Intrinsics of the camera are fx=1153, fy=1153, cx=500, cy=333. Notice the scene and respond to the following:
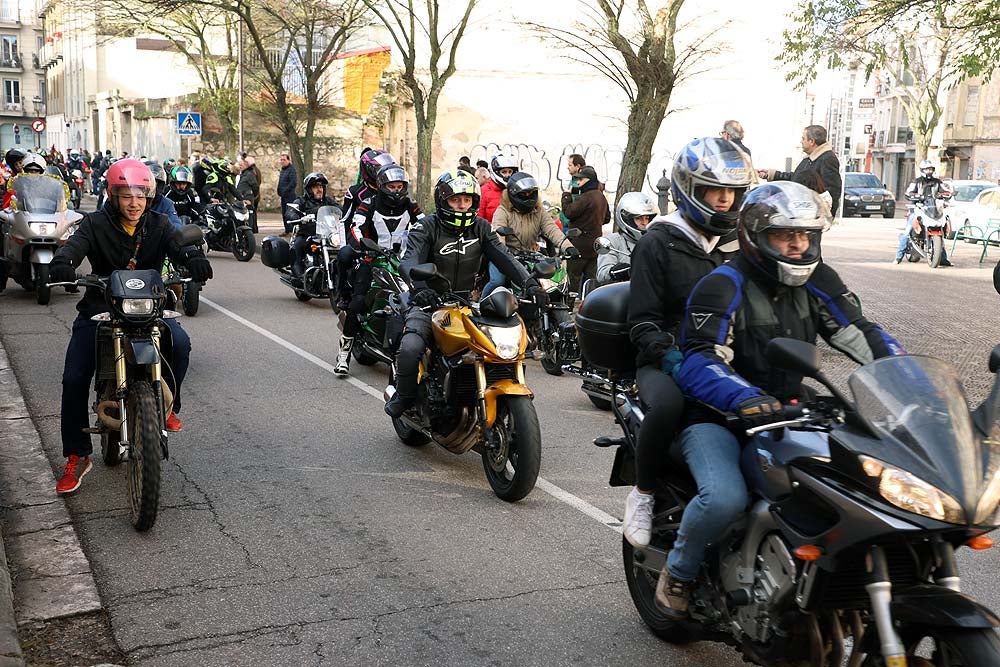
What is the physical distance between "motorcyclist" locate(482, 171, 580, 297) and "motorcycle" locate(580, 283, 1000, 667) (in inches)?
304

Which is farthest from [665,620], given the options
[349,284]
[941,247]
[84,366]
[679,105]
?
[679,105]

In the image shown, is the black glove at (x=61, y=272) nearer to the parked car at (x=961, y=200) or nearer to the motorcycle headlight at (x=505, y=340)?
the motorcycle headlight at (x=505, y=340)

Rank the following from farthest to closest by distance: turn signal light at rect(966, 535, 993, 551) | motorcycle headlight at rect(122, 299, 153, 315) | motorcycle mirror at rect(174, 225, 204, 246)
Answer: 1. motorcycle mirror at rect(174, 225, 204, 246)
2. motorcycle headlight at rect(122, 299, 153, 315)
3. turn signal light at rect(966, 535, 993, 551)

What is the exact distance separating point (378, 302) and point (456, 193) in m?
2.24

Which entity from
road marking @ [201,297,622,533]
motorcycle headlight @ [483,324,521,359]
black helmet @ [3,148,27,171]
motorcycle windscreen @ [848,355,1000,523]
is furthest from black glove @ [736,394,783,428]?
black helmet @ [3,148,27,171]

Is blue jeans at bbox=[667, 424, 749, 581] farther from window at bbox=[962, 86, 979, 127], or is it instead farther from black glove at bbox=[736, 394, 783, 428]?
window at bbox=[962, 86, 979, 127]

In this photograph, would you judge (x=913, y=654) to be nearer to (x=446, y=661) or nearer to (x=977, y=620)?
(x=977, y=620)

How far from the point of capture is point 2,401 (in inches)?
344

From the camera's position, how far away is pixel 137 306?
19.3 feet

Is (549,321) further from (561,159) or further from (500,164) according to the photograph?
(561,159)

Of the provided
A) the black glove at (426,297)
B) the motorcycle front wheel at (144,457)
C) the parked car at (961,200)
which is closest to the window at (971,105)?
the parked car at (961,200)

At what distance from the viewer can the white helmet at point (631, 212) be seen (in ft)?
30.2

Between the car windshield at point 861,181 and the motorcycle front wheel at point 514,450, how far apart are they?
125 feet

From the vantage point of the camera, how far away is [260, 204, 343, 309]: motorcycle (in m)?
14.3
